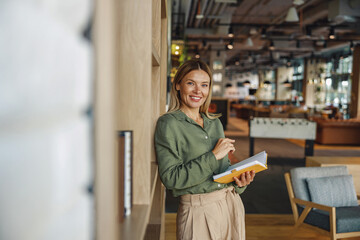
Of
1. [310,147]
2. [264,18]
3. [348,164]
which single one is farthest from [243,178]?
[264,18]

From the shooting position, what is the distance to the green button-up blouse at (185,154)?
162 cm

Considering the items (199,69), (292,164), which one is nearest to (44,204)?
(199,69)

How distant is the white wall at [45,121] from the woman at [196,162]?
120 centimetres

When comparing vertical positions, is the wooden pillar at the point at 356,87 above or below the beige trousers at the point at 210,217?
above

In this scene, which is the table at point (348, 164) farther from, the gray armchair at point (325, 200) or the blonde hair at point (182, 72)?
the blonde hair at point (182, 72)

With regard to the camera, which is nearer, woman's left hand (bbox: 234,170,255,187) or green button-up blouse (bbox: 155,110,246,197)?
green button-up blouse (bbox: 155,110,246,197)

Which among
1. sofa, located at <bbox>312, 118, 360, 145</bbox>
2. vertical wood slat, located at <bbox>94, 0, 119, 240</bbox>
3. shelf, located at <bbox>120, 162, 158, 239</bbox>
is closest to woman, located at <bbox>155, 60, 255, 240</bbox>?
shelf, located at <bbox>120, 162, 158, 239</bbox>

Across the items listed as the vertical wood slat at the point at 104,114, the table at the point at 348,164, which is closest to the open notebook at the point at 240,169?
the vertical wood slat at the point at 104,114

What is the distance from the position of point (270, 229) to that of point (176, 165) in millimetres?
2730

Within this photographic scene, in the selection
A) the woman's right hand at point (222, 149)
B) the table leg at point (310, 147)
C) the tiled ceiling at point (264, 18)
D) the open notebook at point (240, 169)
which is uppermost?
the tiled ceiling at point (264, 18)

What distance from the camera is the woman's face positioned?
1.85 metres

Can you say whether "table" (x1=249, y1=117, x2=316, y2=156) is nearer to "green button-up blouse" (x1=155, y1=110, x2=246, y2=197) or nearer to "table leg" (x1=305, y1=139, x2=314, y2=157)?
"table leg" (x1=305, y1=139, x2=314, y2=157)

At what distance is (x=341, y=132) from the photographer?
10.4m

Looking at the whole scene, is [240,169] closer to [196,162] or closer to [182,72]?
[196,162]
